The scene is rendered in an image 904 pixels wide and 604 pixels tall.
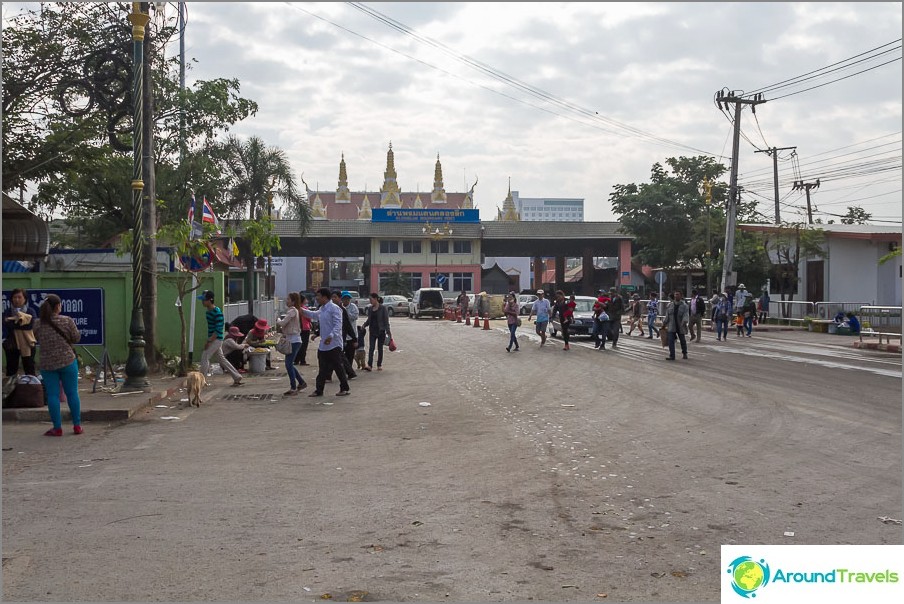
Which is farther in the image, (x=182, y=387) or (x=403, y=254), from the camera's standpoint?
(x=403, y=254)

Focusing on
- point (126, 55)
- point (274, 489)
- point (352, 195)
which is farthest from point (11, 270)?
point (352, 195)

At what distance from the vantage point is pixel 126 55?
20.8m

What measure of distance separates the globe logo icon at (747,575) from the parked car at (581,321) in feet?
79.1

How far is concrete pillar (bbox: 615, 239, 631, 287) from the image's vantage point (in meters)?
69.5

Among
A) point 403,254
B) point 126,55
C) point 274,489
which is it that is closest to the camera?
point 274,489

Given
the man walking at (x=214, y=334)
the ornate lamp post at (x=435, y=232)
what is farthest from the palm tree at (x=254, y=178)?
the ornate lamp post at (x=435, y=232)

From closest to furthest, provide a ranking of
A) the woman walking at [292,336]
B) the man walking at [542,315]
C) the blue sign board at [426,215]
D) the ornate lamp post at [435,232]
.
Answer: the woman walking at [292,336] < the man walking at [542,315] < the ornate lamp post at [435,232] < the blue sign board at [426,215]

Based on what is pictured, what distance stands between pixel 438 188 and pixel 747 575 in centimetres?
12338

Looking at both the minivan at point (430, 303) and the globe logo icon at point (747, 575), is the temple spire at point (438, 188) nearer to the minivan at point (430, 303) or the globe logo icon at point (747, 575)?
the minivan at point (430, 303)

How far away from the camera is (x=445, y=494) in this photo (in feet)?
24.4

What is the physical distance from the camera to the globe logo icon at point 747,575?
458cm

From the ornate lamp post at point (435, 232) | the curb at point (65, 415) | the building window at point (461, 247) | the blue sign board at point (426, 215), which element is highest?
the blue sign board at point (426, 215)

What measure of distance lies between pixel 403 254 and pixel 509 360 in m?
52.2

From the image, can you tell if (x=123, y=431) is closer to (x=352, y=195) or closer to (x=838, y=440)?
(x=838, y=440)
